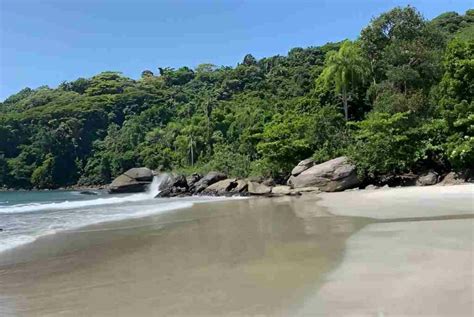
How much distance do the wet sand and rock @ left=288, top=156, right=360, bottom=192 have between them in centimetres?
1336

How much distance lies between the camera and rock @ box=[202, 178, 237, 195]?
35475mm

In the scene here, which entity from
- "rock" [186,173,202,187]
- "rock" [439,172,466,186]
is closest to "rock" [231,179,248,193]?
"rock" [186,173,202,187]

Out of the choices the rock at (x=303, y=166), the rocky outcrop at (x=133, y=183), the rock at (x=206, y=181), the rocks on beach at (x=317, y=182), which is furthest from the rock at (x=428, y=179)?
the rocky outcrop at (x=133, y=183)

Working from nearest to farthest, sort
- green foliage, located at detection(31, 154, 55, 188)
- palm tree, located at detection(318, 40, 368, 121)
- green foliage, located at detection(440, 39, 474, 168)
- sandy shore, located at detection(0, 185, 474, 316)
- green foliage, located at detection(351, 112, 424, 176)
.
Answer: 1. sandy shore, located at detection(0, 185, 474, 316)
2. green foliage, located at detection(440, 39, 474, 168)
3. green foliage, located at detection(351, 112, 424, 176)
4. palm tree, located at detection(318, 40, 368, 121)
5. green foliage, located at detection(31, 154, 55, 188)

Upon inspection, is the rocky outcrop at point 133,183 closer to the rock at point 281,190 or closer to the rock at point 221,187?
the rock at point 221,187

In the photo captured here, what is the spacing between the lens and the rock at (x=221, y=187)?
35.5 metres

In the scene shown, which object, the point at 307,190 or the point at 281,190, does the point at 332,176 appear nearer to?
the point at 307,190

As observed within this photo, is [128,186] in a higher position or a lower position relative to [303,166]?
lower

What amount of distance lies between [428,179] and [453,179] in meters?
1.40

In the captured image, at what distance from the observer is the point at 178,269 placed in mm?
8016

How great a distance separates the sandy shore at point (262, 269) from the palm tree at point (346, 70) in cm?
2469

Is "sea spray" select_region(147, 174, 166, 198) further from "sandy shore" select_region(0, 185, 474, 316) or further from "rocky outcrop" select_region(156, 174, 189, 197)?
"sandy shore" select_region(0, 185, 474, 316)

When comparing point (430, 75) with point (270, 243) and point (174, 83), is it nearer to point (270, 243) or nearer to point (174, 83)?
point (270, 243)

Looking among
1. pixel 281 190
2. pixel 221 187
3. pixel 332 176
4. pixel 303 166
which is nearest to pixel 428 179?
pixel 332 176
